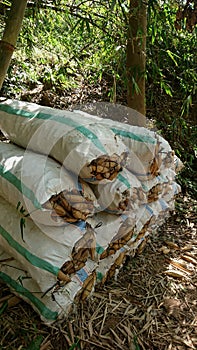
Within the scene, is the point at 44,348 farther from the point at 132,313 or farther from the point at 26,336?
the point at 132,313

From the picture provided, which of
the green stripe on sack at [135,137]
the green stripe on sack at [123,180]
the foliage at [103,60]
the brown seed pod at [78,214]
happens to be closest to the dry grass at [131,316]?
the brown seed pod at [78,214]

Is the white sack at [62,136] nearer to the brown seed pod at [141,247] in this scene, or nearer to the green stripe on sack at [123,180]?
the green stripe on sack at [123,180]

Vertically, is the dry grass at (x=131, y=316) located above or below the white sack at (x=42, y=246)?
below

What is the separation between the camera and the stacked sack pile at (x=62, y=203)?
3.73 feet

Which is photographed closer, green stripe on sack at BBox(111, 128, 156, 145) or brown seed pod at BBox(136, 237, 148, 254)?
green stripe on sack at BBox(111, 128, 156, 145)

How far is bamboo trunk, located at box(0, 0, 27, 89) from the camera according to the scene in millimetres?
1359

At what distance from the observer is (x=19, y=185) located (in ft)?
3.78

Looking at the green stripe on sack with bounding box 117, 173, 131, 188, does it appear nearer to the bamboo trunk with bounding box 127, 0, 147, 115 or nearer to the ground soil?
the ground soil

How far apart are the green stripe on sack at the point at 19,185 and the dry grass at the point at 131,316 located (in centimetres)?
41

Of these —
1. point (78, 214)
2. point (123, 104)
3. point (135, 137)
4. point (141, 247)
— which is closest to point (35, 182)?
point (78, 214)

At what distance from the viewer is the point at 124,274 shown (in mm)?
1577

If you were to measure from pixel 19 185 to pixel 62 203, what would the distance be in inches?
6.3

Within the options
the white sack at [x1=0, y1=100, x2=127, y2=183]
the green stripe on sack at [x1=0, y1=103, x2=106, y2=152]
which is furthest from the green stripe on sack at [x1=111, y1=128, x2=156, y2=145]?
the green stripe on sack at [x1=0, y1=103, x2=106, y2=152]

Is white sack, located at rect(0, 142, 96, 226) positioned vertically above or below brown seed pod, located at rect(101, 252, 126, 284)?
above
